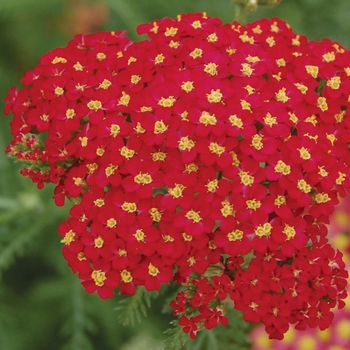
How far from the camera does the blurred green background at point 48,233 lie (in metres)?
2.30

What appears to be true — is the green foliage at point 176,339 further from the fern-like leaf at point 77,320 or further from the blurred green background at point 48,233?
the fern-like leaf at point 77,320

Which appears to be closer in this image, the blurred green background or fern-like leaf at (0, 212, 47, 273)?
fern-like leaf at (0, 212, 47, 273)

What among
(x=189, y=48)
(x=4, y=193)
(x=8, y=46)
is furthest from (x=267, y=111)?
(x=8, y=46)

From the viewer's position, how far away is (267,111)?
139 centimetres

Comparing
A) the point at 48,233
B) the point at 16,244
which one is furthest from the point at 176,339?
the point at 48,233

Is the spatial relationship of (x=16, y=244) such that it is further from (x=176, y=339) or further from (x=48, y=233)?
(x=176, y=339)

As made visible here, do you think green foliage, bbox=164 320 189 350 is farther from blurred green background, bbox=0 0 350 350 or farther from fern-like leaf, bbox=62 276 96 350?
fern-like leaf, bbox=62 276 96 350

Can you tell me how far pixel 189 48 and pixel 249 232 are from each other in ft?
1.73

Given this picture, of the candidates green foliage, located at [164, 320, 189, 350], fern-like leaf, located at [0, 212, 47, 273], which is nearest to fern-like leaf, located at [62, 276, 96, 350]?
fern-like leaf, located at [0, 212, 47, 273]

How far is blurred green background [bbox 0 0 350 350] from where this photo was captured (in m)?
2.30

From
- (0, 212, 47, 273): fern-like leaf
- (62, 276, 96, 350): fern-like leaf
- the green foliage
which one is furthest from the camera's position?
(62, 276, 96, 350): fern-like leaf

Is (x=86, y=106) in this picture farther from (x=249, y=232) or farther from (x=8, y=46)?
(x=8, y=46)

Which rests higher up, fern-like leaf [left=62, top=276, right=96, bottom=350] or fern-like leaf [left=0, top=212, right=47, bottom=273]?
fern-like leaf [left=0, top=212, right=47, bottom=273]

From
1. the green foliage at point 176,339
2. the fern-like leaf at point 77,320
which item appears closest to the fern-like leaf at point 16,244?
the fern-like leaf at point 77,320
